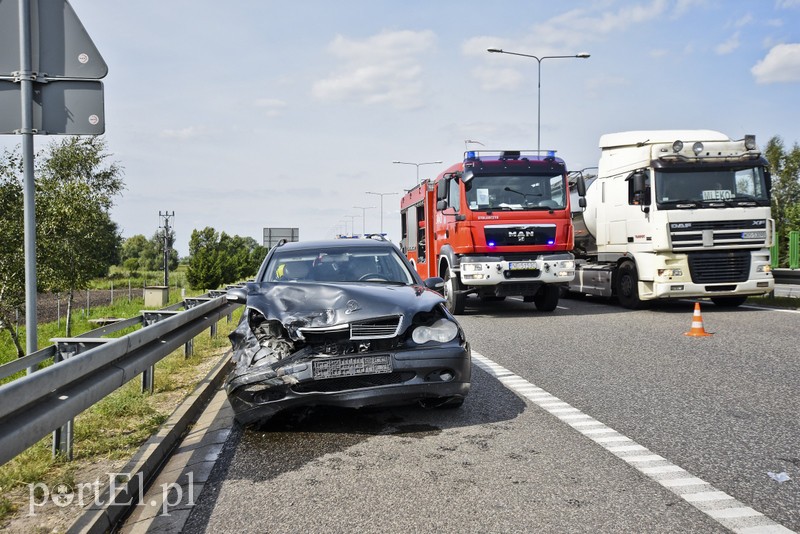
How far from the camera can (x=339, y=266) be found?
22.5 ft

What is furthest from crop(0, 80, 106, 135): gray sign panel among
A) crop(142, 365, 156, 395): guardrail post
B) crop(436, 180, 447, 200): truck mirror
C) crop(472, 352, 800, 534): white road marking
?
crop(436, 180, 447, 200): truck mirror

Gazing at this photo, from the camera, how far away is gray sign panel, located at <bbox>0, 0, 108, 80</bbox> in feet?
14.0

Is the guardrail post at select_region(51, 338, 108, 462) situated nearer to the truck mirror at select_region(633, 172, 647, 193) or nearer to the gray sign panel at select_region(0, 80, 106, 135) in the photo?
the gray sign panel at select_region(0, 80, 106, 135)

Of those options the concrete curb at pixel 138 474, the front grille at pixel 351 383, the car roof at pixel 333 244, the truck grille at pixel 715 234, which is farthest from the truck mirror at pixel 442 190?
the front grille at pixel 351 383

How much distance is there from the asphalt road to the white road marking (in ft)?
0.04

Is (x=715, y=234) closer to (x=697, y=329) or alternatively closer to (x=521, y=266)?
(x=521, y=266)

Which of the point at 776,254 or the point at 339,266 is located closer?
the point at 339,266

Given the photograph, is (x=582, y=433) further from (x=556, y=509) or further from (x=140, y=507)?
(x=140, y=507)

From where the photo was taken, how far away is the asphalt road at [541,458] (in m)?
3.48

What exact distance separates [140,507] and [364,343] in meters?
1.93

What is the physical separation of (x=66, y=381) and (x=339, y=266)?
348 centimetres

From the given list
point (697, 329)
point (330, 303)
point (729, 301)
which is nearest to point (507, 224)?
point (697, 329)

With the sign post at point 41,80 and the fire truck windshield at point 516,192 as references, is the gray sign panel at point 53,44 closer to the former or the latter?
the sign post at point 41,80
